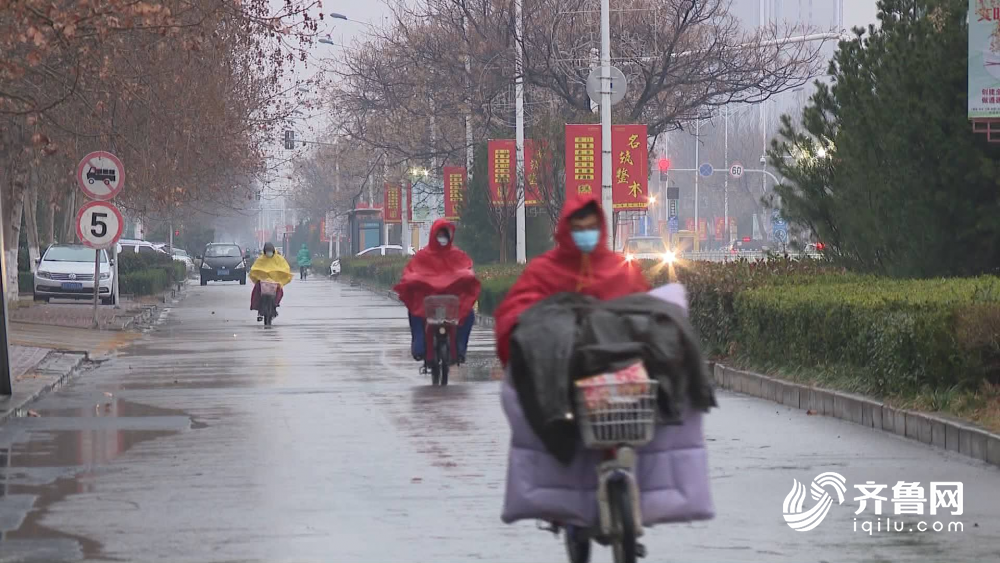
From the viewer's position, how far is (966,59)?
19250mm

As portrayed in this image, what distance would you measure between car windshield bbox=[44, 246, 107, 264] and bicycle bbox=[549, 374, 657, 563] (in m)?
39.4

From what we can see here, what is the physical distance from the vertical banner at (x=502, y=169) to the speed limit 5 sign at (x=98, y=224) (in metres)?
15.3

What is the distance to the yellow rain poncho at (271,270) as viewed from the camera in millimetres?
33719

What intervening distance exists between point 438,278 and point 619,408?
12.2 metres

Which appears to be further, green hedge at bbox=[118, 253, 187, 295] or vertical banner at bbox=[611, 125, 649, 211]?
green hedge at bbox=[118, 253, 187, 295]

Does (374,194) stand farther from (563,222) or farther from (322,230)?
(563,222)

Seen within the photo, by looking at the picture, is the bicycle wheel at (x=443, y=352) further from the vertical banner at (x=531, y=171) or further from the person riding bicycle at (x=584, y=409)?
the vertical banner at (x=531, y=171)

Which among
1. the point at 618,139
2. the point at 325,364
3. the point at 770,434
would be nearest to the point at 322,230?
the point at 618,139

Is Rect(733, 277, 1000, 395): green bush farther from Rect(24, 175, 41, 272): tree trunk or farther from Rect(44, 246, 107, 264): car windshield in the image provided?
Rect(44, 246, 107, 264): car windshield

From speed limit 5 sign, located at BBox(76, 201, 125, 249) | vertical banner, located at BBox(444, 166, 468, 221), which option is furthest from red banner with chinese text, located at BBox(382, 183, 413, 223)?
speed limit 5 sign, located at BBox(76, 201, 125, 249)

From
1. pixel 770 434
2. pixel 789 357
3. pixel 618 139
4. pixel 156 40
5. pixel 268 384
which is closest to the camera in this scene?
pixel 770 434

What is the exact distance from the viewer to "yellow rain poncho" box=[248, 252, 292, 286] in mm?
33719

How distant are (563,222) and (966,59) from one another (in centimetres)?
1315

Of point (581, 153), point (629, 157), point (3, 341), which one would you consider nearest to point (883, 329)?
point (3, 341)
